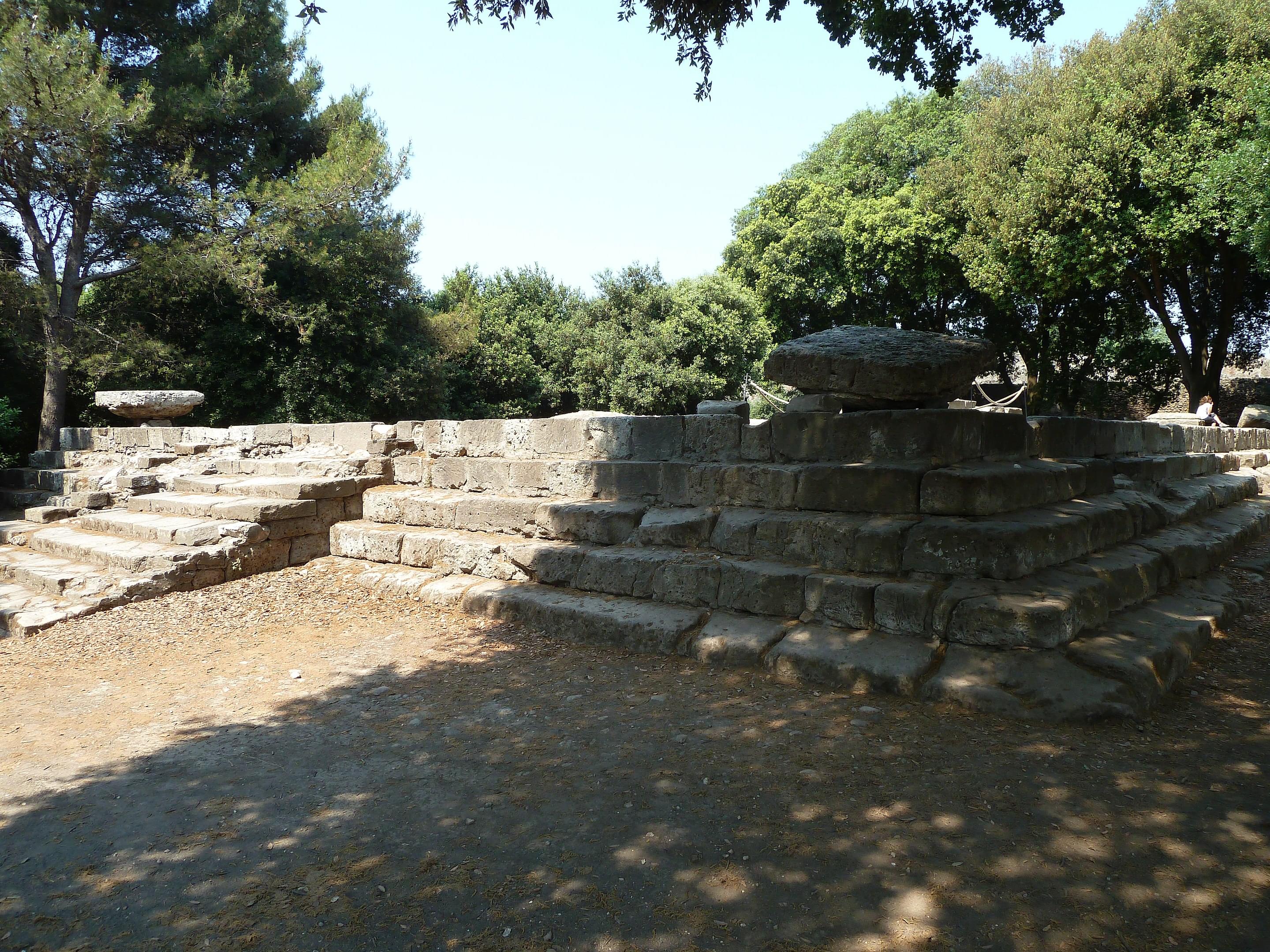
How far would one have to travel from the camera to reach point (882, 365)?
5.28 metres

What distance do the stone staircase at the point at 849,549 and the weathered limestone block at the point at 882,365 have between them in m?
0.21

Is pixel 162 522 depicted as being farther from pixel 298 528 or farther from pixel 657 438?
pixel 657 438

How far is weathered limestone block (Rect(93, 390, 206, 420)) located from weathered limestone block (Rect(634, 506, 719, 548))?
7855mm

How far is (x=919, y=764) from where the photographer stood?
342 cm

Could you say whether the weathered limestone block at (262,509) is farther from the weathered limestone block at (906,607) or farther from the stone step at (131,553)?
the weathered limestone block at (906,607)

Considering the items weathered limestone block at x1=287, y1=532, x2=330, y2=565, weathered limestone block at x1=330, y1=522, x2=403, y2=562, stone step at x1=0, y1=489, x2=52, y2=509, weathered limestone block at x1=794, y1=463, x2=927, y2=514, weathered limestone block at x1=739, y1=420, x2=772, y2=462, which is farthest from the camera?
stone step at x1=0, y1=489, x2=52, y2=509

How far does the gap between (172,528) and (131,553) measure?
53 cm

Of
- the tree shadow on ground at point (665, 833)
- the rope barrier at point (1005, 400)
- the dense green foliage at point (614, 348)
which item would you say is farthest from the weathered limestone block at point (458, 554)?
the dense green foliage at point (614, 348)

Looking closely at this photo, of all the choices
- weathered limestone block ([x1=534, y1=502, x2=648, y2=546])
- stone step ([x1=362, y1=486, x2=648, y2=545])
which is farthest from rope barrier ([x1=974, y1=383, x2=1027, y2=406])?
stone step ([x1=362, y1=486, x2=648, y2=545])

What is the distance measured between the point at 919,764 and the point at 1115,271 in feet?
53.5

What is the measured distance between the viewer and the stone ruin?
4.41 m

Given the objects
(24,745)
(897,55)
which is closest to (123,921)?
(24,745)

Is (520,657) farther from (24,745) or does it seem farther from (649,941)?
(649,941)

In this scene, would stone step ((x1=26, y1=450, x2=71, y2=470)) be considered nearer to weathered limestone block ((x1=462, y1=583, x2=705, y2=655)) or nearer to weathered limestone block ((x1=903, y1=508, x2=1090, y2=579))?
weathered limestone block ((x1=462, y1=583, x2=705, y2=655))
